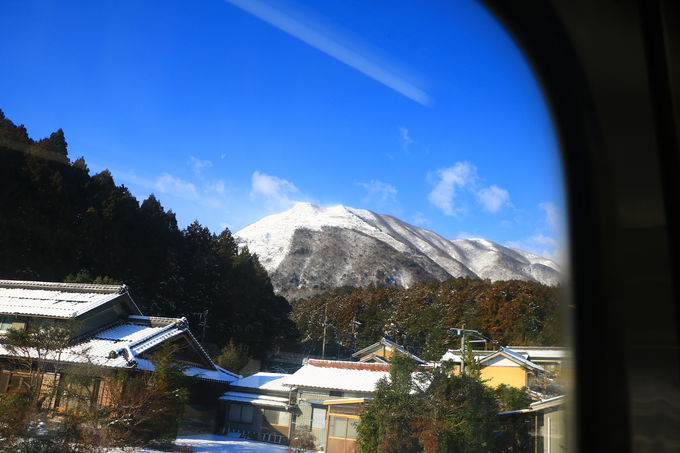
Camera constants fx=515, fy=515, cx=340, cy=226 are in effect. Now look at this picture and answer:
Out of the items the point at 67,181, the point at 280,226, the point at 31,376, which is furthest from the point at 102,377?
the point at 280,226

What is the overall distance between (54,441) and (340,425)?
6.20 meters

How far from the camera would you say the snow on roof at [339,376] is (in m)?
13.3

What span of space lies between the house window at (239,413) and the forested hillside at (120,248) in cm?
549

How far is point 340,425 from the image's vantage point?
39.1 feet

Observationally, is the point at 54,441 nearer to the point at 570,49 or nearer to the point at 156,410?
the point at 156,410

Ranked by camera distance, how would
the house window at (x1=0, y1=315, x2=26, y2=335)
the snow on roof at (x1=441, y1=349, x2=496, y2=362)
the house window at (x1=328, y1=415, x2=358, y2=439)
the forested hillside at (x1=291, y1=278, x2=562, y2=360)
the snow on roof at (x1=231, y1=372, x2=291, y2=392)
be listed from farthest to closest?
the snow on roof at (x1=231, y1=372, x2=291, y2=392)
the forested hillside at (x1=291, y1=278, x2=562, y2=360)
the house window at (x1=328, y1=415, x2=358, y2=439)
the snow on roof at (x1=441, y1=349, x2=496, y2=362)
the house window at (x1=0, y1=315, x2=26, y2=335)

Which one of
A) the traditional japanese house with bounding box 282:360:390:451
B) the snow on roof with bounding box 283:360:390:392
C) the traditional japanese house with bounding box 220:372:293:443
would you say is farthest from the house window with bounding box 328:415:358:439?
the traditional japanese house with bounding box 220:372:293:443

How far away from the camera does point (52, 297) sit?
1191 cm

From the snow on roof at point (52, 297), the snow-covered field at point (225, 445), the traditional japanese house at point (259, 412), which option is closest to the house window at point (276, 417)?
the traditional japanese house at point (259, 412)

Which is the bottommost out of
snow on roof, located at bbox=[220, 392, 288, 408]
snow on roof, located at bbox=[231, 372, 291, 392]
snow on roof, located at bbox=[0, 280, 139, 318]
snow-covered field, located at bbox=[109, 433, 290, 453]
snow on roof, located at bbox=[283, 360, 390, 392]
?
snow-covered field, located at bbox=[109, 433, 290, 453]

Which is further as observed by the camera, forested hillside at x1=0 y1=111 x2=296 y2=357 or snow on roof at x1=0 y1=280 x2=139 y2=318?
forested hillside at x1=0 y1=111 x2=296 y2=357

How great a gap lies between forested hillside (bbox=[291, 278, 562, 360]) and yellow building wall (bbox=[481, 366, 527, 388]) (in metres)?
0.58

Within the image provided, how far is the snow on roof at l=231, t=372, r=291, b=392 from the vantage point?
1525 cm

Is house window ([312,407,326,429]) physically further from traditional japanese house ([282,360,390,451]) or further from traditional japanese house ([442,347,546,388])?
traditional japanese house ([442,347,546,388])
